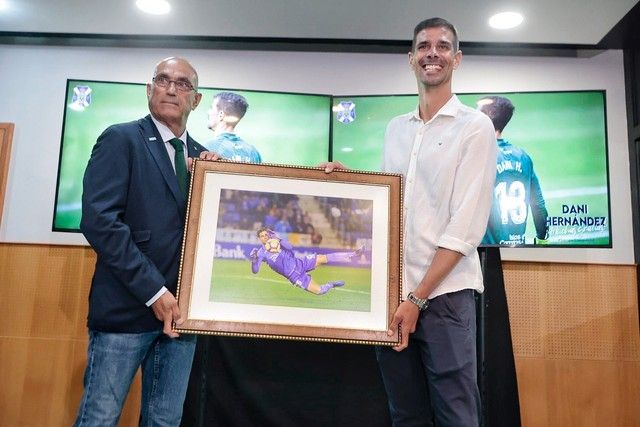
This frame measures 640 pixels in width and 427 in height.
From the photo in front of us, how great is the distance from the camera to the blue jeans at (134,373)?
5.04 ft

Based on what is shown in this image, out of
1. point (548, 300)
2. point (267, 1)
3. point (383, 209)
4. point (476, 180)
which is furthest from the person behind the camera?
point (267, 1)

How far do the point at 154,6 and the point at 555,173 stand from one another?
3208 millimetres

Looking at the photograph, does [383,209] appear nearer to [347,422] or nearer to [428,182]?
[428,182]

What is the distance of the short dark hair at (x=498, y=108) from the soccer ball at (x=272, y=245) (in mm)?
2636

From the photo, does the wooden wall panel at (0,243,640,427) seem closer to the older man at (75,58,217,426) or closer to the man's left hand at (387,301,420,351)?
the older man at (75,58,217,426)

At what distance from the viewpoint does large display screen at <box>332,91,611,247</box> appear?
3617 millimetres

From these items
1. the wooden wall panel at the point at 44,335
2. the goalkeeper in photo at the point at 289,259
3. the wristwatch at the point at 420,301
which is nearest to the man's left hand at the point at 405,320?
the wristwatch at the point at 420,301

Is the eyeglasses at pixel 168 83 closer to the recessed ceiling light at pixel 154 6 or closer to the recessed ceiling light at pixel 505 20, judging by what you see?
the recessed ceiling light at pixel 154 6

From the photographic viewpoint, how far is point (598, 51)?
3.83 meters

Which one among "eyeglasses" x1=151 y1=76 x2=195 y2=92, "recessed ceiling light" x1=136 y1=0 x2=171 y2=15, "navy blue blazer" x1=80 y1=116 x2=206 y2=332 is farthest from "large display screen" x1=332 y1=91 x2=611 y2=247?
"navy blue blazer" x1=80 y1=116 x2=206 y2=332

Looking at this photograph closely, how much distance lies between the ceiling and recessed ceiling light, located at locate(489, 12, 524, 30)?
5 centimetres

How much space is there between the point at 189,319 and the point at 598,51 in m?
3.87

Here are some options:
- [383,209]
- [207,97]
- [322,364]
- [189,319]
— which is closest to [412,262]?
[383,209]

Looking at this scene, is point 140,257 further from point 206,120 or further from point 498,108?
point 498,108
